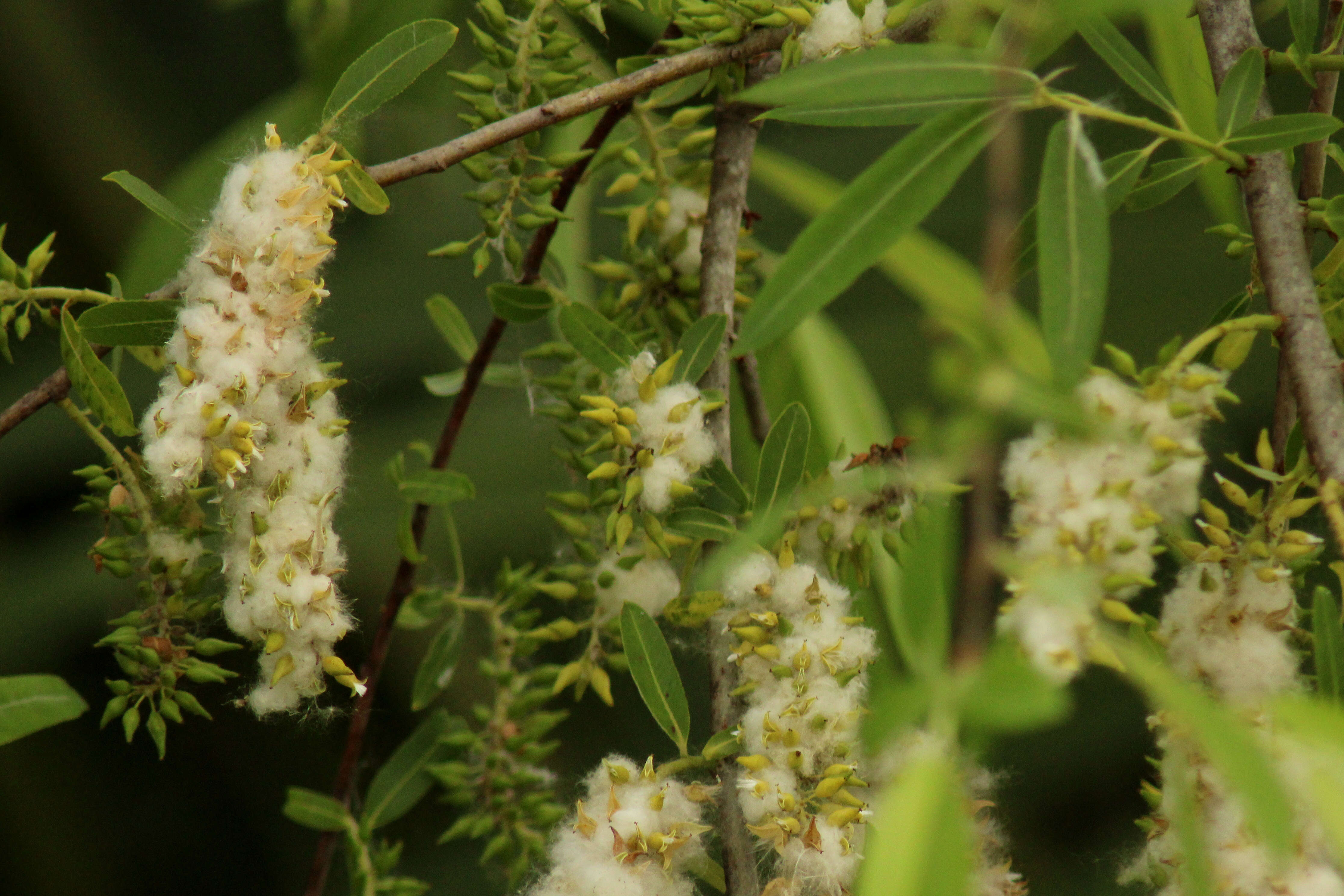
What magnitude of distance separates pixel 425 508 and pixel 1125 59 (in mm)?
423

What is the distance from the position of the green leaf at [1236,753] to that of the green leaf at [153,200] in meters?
0.39

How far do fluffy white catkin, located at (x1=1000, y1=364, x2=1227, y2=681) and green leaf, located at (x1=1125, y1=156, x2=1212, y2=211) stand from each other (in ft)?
0.44

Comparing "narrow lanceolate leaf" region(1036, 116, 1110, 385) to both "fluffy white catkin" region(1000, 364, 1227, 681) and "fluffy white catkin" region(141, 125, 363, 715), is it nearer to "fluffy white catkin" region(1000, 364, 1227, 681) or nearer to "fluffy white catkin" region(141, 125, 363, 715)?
"fluffy white catkin" region(1000, 364, 1227, 681)

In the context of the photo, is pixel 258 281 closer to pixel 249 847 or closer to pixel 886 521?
pixel 886 521

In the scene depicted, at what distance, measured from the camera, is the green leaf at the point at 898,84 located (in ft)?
1.11

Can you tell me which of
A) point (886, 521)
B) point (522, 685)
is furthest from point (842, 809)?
point (522, 685)

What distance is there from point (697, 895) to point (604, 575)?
0.16 metres

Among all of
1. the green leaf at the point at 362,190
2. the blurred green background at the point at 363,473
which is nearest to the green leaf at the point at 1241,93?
the green leaf at the point at 362,190

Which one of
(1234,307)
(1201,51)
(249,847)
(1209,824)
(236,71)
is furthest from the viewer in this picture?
(236,71)

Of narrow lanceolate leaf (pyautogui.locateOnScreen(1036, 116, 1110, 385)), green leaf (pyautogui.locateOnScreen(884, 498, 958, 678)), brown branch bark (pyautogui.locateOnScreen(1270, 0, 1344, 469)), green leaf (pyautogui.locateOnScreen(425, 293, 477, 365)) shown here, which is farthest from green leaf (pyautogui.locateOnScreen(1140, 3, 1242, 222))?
green leaf (pyautogui.locateOnScreen(425, 293, 477, 365))

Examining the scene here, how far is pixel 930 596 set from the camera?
12.1 inches

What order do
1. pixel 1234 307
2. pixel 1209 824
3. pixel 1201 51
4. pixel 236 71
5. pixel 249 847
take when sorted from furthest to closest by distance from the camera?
1. pixel 236 71
2. pixel 249 847
3. pixel 1201 51
4. pixel 1234 307
5. pixel 1209 824

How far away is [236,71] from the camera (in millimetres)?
1388

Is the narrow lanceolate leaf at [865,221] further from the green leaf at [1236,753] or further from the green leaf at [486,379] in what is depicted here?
the green leaf at [486,379]
